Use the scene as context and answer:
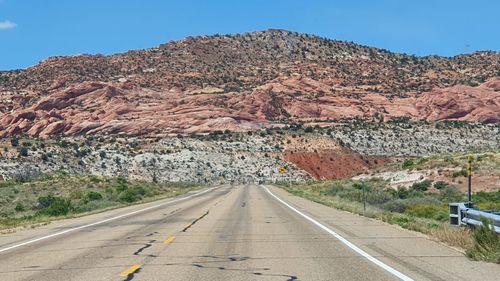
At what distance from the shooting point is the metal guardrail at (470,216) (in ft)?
43.9

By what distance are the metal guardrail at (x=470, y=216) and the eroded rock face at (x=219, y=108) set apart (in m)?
96.3

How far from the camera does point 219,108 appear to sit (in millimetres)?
118938

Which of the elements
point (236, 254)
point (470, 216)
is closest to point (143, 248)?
point (236, 254)

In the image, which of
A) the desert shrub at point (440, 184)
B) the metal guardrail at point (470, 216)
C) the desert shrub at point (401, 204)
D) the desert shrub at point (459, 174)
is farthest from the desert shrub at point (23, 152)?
the metal guardrail at point (470, 216)

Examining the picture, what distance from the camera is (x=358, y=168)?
9738cm

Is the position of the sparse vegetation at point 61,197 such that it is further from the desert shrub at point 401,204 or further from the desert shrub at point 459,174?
the desert shrub at point 459,174

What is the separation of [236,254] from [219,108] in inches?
4149

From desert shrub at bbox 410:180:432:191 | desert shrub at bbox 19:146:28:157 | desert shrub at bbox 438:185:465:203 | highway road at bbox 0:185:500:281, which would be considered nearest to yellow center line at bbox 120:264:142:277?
highway road at bbox 0:185:500:281

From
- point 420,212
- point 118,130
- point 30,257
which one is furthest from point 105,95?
point 30,257

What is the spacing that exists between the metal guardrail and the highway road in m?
0.98

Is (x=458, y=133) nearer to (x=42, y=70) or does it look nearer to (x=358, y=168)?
(x=358, y=168)

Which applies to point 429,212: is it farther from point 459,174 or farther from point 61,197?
point 61,197

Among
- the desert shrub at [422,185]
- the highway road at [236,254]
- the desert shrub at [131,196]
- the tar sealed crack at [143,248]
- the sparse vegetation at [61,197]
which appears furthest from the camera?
the desert shrub at [422,185]

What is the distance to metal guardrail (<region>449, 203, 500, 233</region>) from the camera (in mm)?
13391
